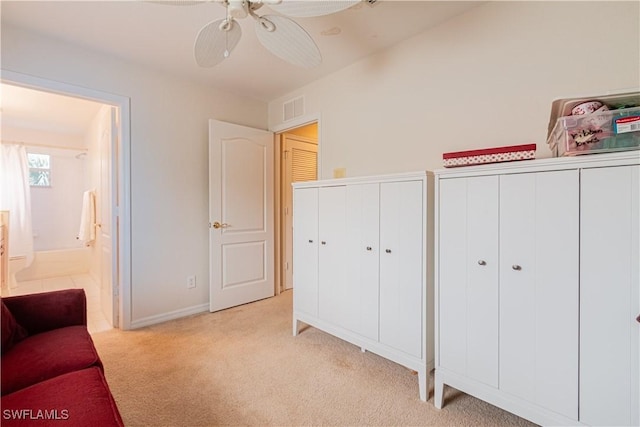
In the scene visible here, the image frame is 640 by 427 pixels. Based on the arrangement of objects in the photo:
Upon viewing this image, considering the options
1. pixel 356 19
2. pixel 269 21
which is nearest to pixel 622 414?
pixel 269 21

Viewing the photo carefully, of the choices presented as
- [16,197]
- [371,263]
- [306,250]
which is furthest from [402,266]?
[16,197]

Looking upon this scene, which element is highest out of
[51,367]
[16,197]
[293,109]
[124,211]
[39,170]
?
[293,109]

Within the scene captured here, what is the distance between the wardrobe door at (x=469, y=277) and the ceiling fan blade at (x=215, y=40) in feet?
4.58

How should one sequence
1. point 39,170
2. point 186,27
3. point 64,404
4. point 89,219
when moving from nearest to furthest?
point 64,404 < point 186,27 < point 89,219 < point 39,170

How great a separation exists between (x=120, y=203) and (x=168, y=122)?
0.90m

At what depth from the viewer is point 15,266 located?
13.1 feet

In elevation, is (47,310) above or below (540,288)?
below

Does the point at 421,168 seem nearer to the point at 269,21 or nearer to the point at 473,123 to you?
the point at 473,123

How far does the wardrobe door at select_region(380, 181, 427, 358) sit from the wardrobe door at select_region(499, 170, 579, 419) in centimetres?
42

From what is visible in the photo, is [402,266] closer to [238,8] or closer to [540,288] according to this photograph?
[540,288]

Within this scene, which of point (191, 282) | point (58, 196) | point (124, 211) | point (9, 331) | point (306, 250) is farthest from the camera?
point (58, 196)

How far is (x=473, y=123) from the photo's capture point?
1.93 m

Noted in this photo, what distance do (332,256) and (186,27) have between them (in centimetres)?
199

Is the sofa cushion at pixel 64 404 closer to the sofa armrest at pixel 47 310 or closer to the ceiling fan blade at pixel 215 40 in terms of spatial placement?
the sofa armrest at pixel 47 310
